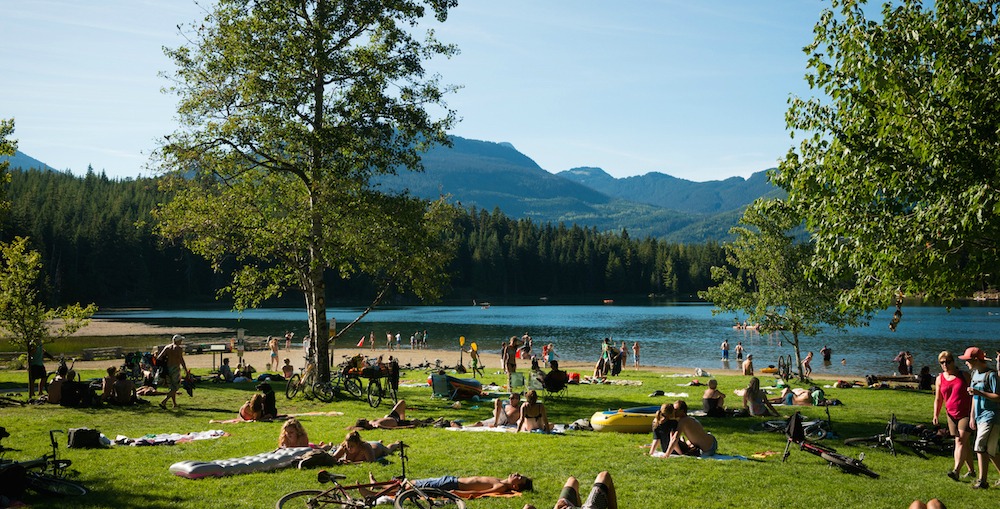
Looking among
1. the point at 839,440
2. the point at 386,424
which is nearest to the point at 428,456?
the point at 386,424

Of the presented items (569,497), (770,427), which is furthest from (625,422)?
(569,497)

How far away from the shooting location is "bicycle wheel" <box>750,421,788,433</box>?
49.2 feet

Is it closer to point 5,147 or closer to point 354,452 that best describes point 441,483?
point 354,452

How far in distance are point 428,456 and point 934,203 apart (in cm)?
903

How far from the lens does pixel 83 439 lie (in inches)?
504

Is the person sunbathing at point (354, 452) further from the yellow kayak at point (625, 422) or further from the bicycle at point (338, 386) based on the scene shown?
the bicycle at point (338, 386)

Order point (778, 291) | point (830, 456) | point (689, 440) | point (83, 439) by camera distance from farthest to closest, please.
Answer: point (778, 291)
point (83, 439)
point (689, 440)
point (830, 456)

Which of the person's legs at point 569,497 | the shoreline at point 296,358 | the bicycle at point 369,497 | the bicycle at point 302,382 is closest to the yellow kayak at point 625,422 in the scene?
the bicycle at point 369,497

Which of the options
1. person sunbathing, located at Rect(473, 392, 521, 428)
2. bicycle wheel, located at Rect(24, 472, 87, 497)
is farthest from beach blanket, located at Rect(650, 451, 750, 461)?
bicycle wheel, located at Rect(24, 472, 87, 497)

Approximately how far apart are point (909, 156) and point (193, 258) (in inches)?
5775

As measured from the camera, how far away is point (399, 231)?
21484mm

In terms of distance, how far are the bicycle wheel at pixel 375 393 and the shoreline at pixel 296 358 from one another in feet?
50.1

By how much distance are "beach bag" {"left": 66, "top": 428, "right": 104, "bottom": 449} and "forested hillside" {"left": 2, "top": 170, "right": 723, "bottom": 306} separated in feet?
310

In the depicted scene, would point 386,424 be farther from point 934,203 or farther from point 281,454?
point 934,203
